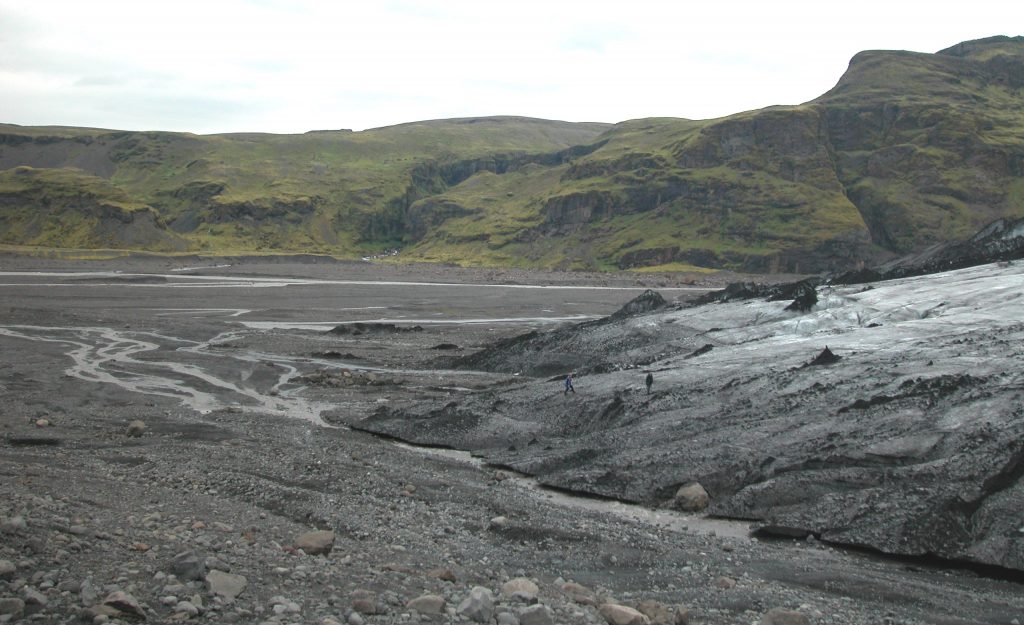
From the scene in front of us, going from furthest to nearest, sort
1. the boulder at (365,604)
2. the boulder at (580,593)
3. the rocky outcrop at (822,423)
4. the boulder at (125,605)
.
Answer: the rocky outcrop at (822,423)
the boulder at (580,593)
the boulder at (365,604)
the boulder at (125,605)

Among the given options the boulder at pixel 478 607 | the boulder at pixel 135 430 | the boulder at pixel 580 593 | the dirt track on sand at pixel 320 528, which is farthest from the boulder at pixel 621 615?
the boulder at pixel 135 430

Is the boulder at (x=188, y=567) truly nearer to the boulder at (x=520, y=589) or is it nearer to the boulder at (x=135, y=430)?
the boulder at (x=520, y=589)

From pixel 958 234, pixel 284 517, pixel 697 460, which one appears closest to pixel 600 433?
pixel 697 460

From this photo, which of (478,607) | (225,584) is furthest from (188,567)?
(478,607)

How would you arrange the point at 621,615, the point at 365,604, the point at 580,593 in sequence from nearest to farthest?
1. the point at 365,604
2. the point at 621,615
3. the point at 580,593

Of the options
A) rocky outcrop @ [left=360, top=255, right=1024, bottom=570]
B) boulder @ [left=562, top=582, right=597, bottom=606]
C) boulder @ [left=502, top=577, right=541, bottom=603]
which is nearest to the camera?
boulder @ [left=502, top=577, right=541, bottom=603]

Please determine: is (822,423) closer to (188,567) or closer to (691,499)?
(691,499)

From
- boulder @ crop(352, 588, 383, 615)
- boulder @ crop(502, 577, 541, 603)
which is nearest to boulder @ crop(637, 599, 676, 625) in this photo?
boulder @ crop(502, 577, 541, 603)

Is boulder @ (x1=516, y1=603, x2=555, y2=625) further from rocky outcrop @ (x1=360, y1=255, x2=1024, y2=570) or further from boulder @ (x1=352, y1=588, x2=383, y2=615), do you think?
rocky outcrop @ (x1=360, y1=255, x2=1024, y2=570)

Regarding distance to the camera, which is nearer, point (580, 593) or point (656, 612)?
point (656, 612)

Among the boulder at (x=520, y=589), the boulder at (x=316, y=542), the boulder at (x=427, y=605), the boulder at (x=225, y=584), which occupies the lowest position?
the boulder at (x=520, y=589)

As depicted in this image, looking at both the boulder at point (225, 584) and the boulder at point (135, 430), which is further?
the boulder at point (135, 430)

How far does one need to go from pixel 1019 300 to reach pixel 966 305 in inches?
91.2

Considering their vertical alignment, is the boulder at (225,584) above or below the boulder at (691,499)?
above
